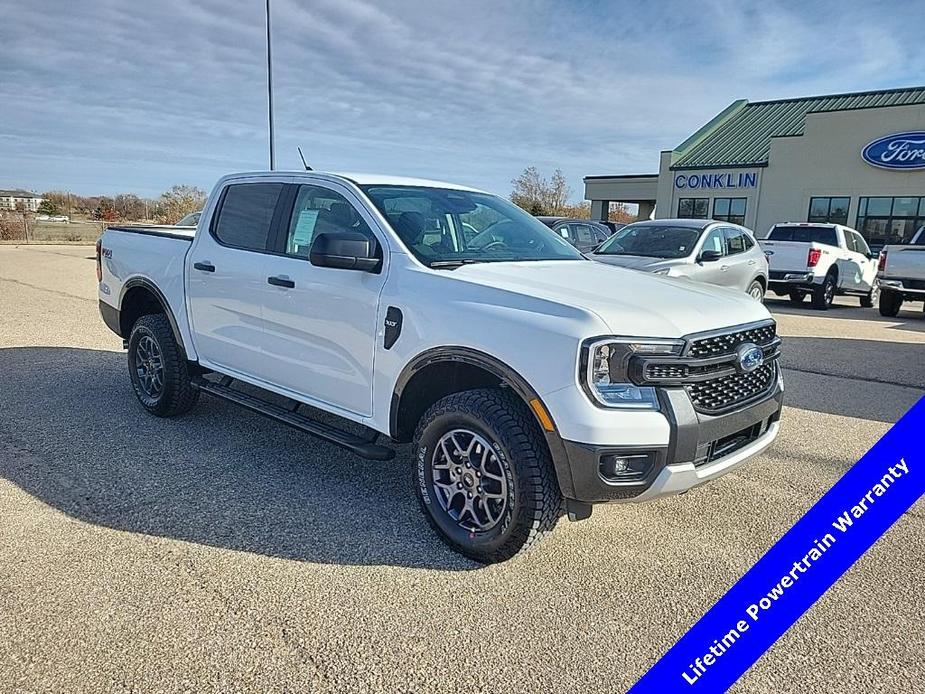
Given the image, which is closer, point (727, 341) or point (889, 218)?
point (727, 341)

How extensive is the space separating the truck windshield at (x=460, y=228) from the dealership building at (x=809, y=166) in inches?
1118

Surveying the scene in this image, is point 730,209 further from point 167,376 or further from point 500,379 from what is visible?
point 500,379

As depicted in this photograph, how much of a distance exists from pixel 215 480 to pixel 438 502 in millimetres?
1573

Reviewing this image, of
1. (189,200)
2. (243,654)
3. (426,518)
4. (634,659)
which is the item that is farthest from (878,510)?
(189,200)

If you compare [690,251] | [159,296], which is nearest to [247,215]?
[159,296]

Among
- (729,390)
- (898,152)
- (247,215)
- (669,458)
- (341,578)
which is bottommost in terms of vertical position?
(341,578)

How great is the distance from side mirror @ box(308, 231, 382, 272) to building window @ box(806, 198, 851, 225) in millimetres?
29900

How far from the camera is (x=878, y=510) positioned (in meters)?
1.41

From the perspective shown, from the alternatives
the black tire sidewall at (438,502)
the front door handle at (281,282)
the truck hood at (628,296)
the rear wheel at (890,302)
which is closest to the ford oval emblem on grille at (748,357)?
the truck hood at (628,296)

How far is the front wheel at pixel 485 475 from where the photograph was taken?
3.07 meters

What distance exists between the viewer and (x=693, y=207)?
34.6 metres

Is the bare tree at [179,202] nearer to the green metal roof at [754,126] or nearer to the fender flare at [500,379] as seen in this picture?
the green metal roof at [754,126]

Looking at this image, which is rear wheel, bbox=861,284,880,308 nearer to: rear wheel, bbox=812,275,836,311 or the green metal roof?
rear wheel, bbox=812,275,836,311

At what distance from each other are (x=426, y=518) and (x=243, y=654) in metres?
1.22
